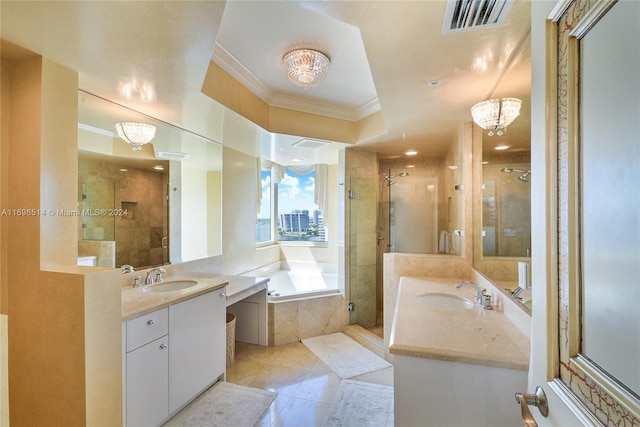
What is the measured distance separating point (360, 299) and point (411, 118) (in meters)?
2.35

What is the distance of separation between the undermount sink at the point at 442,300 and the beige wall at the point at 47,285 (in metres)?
1.99

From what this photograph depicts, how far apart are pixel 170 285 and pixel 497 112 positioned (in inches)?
111

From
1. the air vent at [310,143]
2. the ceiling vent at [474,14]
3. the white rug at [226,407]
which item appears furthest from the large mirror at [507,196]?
the white rug at [226,407]

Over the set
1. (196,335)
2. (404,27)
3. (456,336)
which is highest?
(404,27)

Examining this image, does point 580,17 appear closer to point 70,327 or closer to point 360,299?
point 70,327

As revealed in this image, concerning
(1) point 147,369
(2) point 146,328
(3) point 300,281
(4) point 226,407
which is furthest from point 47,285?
(3) point 300,281

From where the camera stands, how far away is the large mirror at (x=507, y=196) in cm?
150

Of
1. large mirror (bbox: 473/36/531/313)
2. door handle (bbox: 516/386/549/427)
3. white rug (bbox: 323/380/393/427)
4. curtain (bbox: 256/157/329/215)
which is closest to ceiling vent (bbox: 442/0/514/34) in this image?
large mirror (bbox: 473/36/531/313)

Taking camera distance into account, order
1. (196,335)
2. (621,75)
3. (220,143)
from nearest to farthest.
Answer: (621,75)
(196,335)
(220,143)

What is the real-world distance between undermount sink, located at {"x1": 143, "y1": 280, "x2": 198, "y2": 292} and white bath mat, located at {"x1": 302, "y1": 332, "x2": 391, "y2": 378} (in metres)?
1.48

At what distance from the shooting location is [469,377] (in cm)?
124

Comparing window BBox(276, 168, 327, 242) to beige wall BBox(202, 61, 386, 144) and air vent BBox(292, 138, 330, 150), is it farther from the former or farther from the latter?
beige wall BBox(202, 61, 386, 144)

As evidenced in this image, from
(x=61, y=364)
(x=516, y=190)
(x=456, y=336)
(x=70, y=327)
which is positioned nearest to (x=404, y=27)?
(x=516, y=190)

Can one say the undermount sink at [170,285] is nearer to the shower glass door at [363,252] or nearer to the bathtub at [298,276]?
the bathtub at [298,276]
